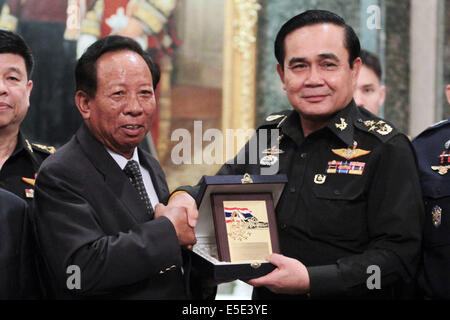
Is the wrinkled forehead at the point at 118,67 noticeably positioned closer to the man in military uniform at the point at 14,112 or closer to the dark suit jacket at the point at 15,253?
the dark suit jacket at the point at 15,253

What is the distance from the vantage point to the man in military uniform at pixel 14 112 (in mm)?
2748

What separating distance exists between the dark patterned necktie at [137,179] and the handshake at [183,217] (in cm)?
8

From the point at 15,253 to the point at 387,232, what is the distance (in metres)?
1.28

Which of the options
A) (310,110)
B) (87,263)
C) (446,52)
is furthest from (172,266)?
(446,52)

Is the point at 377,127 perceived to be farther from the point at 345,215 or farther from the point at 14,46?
the point at 14,46

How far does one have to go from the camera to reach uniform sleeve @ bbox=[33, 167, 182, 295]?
Result: 1.81m

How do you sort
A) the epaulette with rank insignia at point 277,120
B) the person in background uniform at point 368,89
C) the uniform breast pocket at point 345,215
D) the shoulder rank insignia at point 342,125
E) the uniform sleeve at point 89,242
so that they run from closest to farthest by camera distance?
the uniform sleeve at point 89,242
the uniform breast pocket at point 345,215
the shoulder rank insignia at point 342,125
the epaulette with rank insignia at point 277,120
the person in background uniform at point 368,89

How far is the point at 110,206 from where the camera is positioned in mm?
1954

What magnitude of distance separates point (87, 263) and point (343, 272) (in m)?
0.84

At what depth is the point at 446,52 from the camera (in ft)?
16.1

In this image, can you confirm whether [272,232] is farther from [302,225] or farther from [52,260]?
[52,260]

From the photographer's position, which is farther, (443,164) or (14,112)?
(14,112)

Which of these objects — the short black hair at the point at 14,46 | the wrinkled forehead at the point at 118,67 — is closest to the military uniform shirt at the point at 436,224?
the wrinkled forehead at the point at 118,67

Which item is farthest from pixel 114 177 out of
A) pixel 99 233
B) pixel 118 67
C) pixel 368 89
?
pixel 368 89
